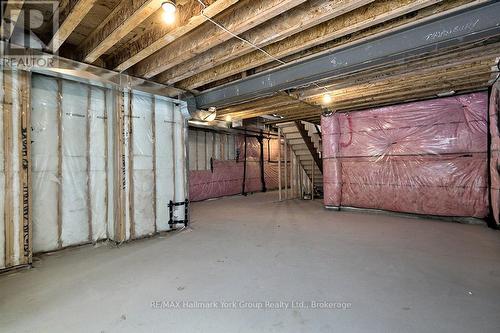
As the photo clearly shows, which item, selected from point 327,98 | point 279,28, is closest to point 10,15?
point 279,28

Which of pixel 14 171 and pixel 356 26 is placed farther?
pixel 14 171

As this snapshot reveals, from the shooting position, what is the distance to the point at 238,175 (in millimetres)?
8352

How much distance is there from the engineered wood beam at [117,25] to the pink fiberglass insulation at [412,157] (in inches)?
166

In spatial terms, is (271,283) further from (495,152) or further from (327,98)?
(495,152)

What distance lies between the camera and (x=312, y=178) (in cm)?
700

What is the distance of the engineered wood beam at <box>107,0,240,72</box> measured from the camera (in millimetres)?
1953

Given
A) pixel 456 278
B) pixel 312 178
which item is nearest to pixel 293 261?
pixel 456 278

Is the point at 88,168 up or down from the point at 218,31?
down

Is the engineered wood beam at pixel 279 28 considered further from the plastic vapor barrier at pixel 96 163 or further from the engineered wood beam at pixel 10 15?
the engineered wood beam at pixel 10 15

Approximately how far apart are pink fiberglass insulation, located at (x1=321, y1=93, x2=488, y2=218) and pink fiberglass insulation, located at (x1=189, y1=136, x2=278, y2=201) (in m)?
3.50

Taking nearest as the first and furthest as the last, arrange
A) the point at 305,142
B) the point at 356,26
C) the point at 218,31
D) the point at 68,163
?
the point at 356,26
the point at 218,31
the point at 68,163
the point at 305,142

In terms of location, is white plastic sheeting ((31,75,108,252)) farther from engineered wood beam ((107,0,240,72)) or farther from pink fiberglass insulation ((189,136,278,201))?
pink fiberglass insulation ((189,136,278,201))

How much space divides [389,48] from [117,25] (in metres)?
2.47

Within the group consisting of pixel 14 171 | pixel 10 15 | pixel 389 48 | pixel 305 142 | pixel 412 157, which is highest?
pixel 10 15
